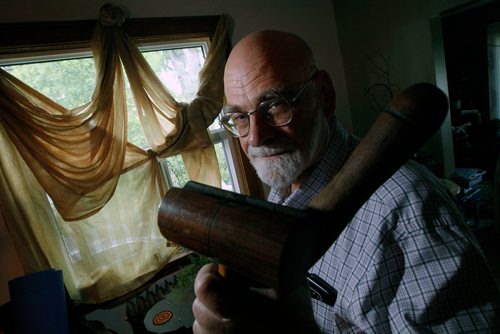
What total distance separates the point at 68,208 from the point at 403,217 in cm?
214

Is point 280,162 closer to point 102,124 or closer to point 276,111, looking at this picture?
point 276,111

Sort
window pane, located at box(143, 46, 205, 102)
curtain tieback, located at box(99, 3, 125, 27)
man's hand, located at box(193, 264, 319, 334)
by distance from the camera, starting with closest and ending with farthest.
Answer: man's hand, located at box(193, 264, 319, 334) → curtain tieback, located at box(99, 3, 125, 27) → window pane, located at box(143, 46, 205, 102)

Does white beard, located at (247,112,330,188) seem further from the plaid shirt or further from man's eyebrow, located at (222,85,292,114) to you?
the plaid shirt

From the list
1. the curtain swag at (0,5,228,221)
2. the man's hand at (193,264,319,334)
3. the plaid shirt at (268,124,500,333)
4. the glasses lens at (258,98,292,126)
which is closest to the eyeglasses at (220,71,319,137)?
the glasses lens at (258,98,292,126)

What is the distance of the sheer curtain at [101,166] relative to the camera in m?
1.82

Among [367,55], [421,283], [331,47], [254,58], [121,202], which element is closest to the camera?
[421,283]

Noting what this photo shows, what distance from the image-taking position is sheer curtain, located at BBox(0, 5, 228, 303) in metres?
1.82

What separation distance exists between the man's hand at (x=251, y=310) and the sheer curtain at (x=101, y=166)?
6.23ft

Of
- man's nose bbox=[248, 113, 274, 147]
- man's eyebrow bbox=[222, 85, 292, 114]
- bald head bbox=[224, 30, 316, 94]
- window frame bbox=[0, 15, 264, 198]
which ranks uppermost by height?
window frame bbox=[0, 15, 264, 198]

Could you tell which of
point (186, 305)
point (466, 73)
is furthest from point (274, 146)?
point (466, 73)

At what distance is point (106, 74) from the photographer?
6.59ft

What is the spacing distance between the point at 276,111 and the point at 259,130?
74mm

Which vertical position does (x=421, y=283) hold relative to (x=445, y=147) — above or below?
above

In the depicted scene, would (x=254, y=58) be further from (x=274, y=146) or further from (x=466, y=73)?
(x=466, y=73)
